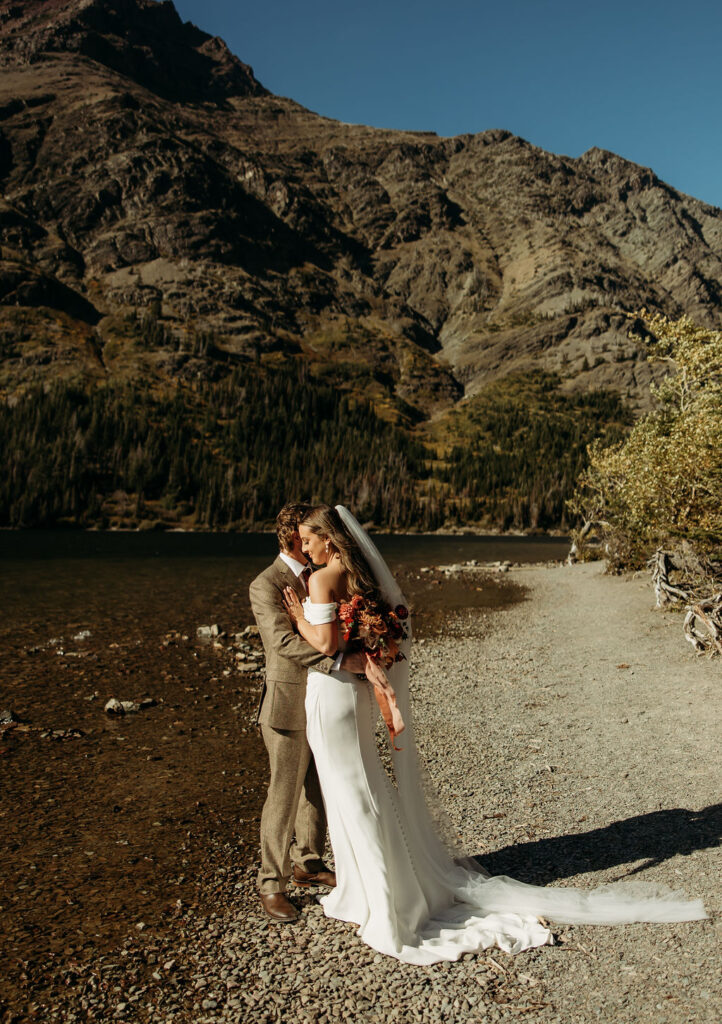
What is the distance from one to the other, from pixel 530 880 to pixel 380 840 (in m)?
2.43

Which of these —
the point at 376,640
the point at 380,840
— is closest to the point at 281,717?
the point at 376,640

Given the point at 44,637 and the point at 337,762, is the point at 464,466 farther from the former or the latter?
the point at 337,762

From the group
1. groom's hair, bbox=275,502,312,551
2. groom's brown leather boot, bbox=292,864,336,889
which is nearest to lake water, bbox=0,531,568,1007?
groom's brown leather boot, bbox=292,864,336,889

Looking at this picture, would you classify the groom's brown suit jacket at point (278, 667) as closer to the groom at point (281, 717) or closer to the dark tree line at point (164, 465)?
the groom at point (281, 717)

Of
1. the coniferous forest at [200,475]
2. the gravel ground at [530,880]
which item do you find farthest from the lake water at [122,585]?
the coniferous forest at [200,475]

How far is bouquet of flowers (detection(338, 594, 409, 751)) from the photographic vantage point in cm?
630

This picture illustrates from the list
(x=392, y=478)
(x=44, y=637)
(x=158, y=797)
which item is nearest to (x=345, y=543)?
(x=158, y=797)

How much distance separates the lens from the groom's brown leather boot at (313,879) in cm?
721

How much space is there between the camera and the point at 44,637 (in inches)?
958

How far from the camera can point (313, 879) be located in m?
7.23

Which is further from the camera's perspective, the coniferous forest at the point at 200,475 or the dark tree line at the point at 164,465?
the coniferous forest at the point at 200,475

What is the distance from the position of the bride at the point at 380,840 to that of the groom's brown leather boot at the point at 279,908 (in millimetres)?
355

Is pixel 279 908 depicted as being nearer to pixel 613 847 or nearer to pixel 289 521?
pixel 289 521

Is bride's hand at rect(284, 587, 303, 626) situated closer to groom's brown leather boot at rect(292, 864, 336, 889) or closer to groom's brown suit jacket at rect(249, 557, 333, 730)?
groom's brown suit jacket at rect(249, 557, 333, 730)
